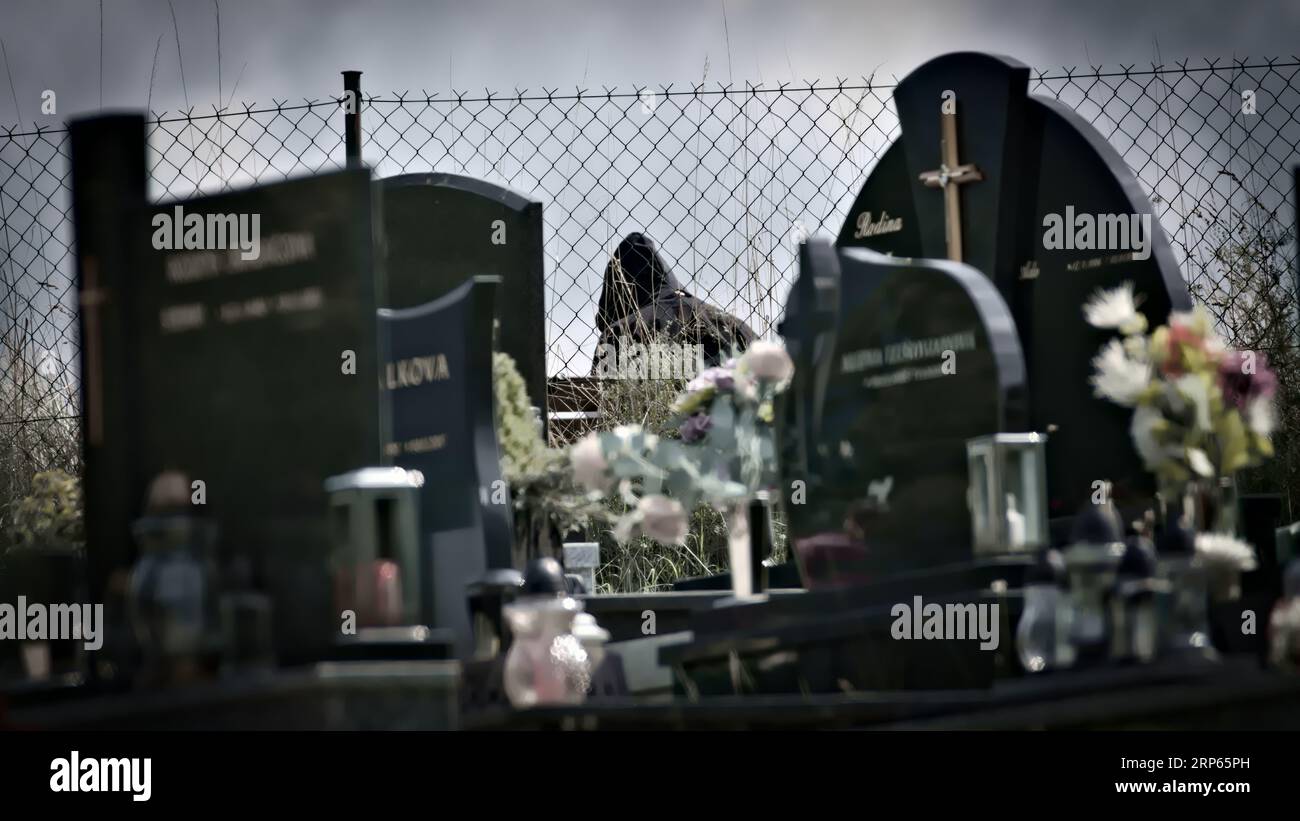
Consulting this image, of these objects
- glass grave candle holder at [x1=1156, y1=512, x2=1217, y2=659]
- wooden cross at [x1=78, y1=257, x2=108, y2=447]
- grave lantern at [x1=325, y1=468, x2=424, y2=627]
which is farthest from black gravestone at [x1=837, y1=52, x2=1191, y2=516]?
wooden cross at [x1=78, y1=257, x2=108, y2=447]

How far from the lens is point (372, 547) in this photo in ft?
10.9

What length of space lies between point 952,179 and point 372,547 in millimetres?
2799

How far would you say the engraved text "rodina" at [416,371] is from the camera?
190 inches

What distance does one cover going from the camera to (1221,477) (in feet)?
12.7

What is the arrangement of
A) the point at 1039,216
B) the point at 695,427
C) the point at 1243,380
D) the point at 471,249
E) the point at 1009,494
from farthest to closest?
the point at 471,249 → the point at 1039,216 → the point at 695,427 → the point at 1243,380 → the point at 1009,494

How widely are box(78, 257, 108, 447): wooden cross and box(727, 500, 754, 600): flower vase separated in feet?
6.02

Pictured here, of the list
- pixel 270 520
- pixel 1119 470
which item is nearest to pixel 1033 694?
pixel 270 520

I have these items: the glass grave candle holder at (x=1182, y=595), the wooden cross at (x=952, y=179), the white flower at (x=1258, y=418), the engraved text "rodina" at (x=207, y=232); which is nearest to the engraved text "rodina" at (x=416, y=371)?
the engraved text "rodina" at (x=207, y=232)

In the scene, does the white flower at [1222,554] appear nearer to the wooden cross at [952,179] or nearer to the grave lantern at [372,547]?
the grave lantern at [372,547]

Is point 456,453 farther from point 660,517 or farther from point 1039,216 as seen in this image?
point 1039,216

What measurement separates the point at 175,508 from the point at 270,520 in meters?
0.18

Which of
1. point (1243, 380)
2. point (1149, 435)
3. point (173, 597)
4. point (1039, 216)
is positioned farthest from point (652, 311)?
point (173, 597)
